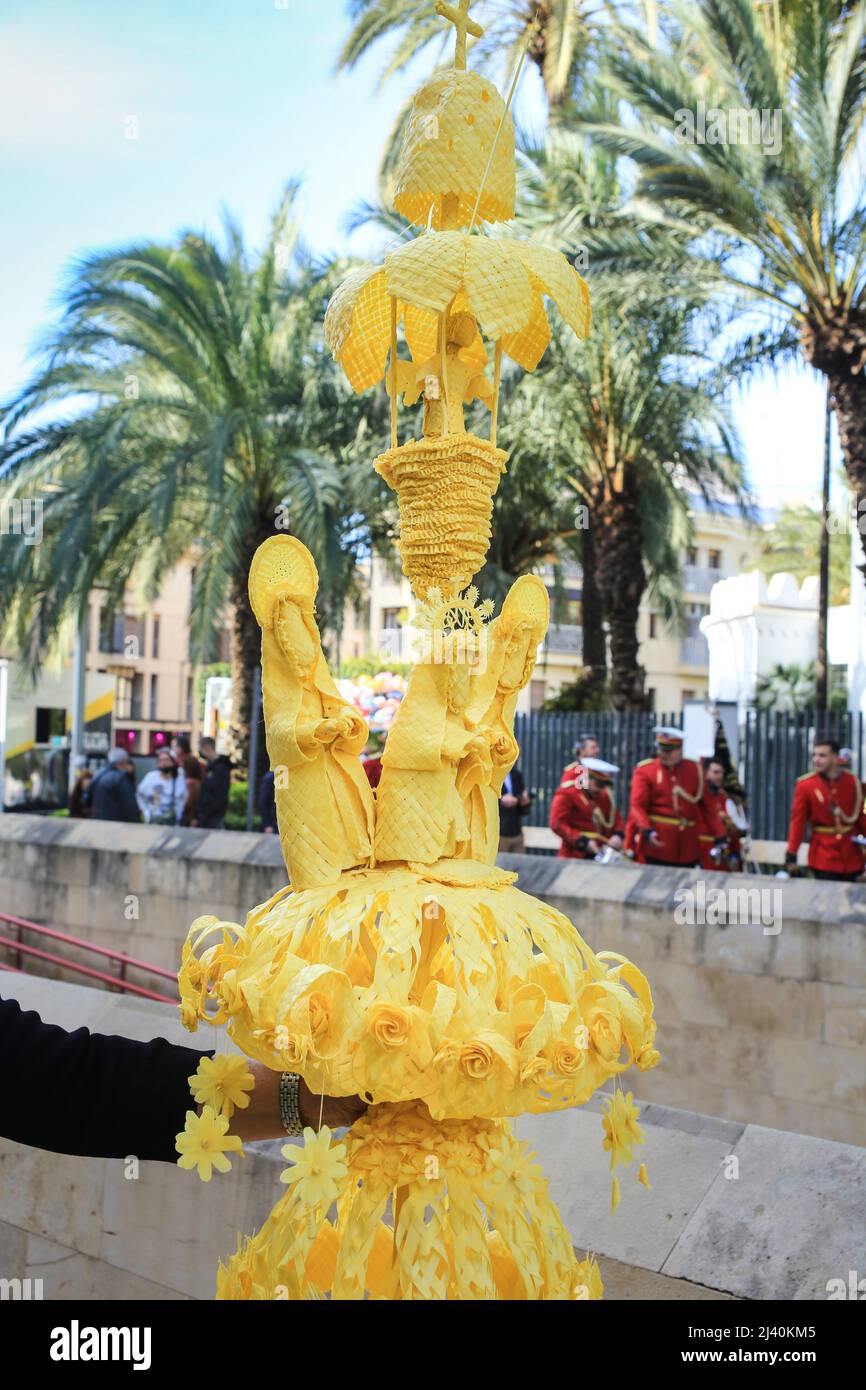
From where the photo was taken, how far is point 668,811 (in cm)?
938

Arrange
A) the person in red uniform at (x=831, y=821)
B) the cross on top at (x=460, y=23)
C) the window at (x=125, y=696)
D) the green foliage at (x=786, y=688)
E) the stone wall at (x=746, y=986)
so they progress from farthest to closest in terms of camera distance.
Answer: the window at (x=125, y=696), the green foliage at (x=786, y=688), the person in red uniform at (x=831, y=821), the stone wall at (x=746, y=986), the cross on top at (x=460, y=23)

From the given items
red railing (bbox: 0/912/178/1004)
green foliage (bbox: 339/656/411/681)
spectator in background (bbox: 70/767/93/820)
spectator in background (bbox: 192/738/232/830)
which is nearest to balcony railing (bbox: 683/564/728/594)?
green foliage (bbox: 339/656/411/681)

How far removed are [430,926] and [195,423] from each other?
45.8 feet

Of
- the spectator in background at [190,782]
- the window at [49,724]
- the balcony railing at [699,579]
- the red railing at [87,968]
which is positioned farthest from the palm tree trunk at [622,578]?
the balcony railing at [699,579]

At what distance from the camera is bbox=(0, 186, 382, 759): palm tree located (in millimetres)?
14320

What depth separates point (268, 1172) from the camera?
2.87m

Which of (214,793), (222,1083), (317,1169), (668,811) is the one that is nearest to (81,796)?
(214,793)

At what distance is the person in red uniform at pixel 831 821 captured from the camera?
8.84 meters

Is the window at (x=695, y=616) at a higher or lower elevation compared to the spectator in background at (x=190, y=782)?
higher

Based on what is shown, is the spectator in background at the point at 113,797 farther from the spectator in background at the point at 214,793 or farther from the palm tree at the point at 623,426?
the palm tree at the point at 623,426

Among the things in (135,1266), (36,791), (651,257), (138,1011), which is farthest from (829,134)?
(36,791)

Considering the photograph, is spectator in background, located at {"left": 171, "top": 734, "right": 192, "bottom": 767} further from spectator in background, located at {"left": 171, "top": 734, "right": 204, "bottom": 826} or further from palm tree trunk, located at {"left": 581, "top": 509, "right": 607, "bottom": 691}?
palm tree trunk, located at {"left": 581, "top": 509, "right": 607, "bottom": 691}
